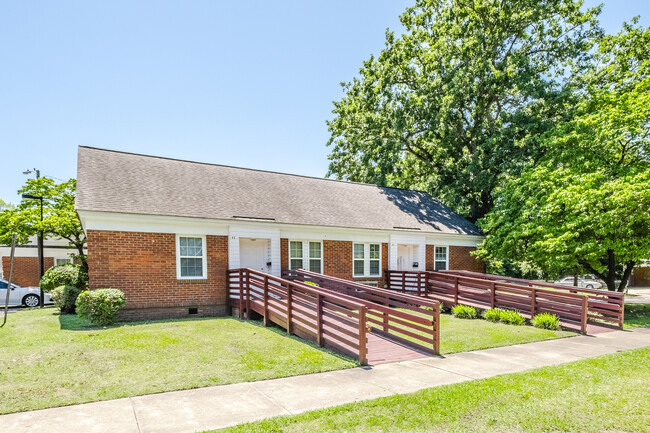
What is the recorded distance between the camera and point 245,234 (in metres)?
13.9

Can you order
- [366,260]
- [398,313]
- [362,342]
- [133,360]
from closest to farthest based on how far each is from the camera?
[133,360] < [362,342] < [398,313] < [366,260]

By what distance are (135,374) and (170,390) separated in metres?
1.11

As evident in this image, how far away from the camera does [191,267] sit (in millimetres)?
12922

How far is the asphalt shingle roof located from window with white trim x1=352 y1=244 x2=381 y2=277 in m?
1.04

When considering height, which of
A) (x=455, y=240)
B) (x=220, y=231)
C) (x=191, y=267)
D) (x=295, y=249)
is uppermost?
(x=220, y=231)

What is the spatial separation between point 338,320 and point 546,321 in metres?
7.12

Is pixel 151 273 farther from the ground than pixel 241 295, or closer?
farther from the ground

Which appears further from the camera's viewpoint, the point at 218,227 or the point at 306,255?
the point at 306,255

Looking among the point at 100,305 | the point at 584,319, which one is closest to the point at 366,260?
the point at 584,319

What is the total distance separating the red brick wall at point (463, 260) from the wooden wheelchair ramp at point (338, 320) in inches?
405

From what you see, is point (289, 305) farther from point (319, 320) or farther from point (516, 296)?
point (516, 296)

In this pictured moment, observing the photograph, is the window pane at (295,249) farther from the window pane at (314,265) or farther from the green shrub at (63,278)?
the green shrub at (63,278)

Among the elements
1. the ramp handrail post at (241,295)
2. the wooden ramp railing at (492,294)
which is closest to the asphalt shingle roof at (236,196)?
the ramp handrail post at (241,295)

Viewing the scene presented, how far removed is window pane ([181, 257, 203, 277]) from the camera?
12805mm
